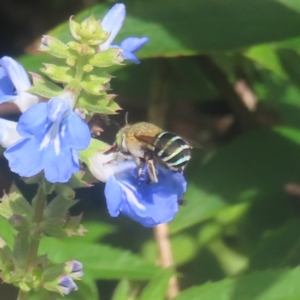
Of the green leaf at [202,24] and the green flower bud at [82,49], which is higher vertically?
the green flower bud at [82,49]

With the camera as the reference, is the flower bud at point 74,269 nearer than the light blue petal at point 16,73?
No

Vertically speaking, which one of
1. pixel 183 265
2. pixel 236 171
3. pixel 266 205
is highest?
pixel 236 171

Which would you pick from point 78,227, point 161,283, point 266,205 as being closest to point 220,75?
point 266,205

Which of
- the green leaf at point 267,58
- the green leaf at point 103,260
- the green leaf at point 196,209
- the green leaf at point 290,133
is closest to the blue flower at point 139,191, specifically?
the green leaf at point 103,260

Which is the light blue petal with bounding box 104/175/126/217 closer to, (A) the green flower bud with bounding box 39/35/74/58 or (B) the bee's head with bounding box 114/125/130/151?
(B) the bee's head with bounding box 114/125/130/151

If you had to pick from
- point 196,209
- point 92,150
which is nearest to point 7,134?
point 92,150

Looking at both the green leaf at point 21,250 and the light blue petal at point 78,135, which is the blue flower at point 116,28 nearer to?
the light blue petal at point 78,135

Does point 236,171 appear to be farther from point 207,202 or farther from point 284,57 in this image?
point 284,57

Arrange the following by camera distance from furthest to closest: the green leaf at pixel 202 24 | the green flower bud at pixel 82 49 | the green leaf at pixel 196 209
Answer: the green leaf at pixel 196 209
the green leaf at pixel 202 24
the green flower bud at pixel 82 49
